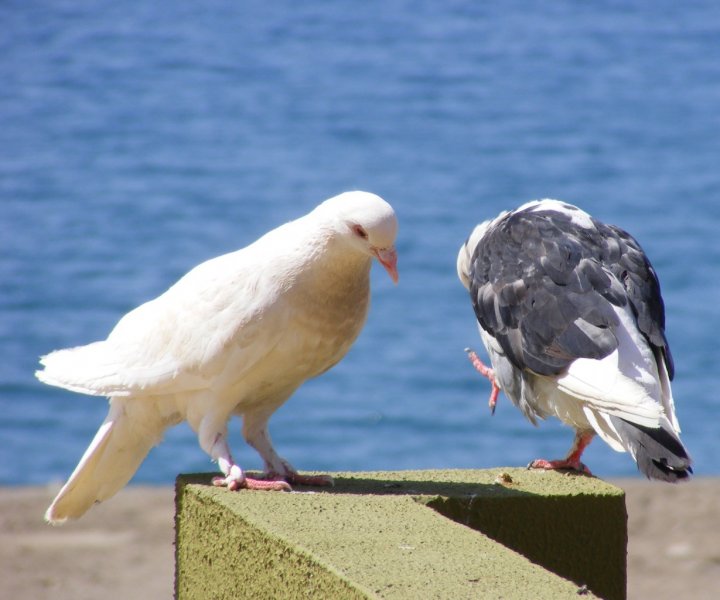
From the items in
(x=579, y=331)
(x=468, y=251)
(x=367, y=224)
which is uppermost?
(x=367, y=224)

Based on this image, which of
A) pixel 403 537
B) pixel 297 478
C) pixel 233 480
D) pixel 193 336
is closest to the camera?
pixel 403 537

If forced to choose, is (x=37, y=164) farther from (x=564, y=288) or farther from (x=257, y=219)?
(x=564, y=288)

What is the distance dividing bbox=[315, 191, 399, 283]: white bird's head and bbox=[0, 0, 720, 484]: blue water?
351 inches

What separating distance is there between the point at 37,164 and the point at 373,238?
55.5 ft

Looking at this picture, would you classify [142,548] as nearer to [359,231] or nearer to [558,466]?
[558,466]

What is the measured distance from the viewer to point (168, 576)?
7754 millimetres

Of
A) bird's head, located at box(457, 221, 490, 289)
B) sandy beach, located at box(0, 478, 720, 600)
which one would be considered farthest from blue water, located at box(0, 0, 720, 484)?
bird's head, located at box(457, 221, 490, 289)

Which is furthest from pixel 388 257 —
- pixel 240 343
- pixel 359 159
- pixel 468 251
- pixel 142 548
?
pixel 359 159

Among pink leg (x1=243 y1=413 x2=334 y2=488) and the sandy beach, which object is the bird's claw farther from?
the sandy beach

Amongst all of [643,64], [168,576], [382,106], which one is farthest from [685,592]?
[643,64]

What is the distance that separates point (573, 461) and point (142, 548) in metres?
4.14

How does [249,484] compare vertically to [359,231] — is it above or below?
below

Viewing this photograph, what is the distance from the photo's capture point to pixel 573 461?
4555 millimetres

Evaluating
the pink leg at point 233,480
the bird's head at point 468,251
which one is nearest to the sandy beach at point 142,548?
the bird's head at point 468,251
